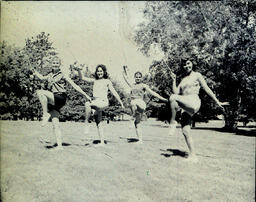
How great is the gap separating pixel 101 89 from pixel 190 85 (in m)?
1.78

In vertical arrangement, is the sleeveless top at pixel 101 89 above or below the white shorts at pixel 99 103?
above

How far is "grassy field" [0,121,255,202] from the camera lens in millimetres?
3439

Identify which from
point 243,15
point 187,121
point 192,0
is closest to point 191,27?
point 192,0

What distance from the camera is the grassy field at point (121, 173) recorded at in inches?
135

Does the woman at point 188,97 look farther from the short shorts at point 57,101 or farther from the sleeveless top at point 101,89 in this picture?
the short shorts at point 57,101

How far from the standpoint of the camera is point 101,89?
5020mm

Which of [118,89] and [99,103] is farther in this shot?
[118,89]

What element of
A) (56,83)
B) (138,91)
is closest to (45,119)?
(56,83)

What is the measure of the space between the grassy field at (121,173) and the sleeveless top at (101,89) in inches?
41.5

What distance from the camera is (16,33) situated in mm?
4309

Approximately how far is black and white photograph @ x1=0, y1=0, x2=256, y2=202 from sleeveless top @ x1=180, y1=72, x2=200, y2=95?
0.02m

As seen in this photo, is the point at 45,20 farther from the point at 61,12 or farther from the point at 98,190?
the point at 98,190

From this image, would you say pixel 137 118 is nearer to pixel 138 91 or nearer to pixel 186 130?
pixel 138 91

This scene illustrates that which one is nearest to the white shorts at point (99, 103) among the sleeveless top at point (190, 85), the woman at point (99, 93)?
the woman at point (99, 93)
